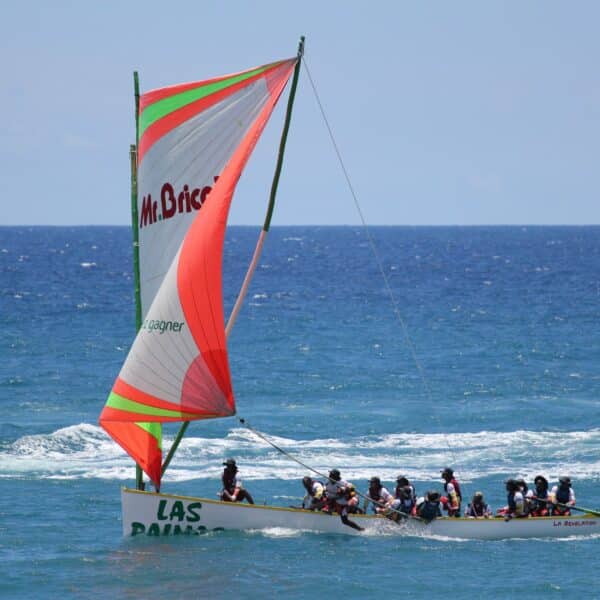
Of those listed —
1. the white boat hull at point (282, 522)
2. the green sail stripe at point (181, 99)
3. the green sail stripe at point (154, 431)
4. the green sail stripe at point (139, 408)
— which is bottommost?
the white boat hull at point (282, 522)

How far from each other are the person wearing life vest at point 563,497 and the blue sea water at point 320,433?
2.86 feet

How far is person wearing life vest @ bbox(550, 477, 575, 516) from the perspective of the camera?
33156 mm

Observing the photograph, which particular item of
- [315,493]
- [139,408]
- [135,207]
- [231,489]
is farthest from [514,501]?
[135,207]

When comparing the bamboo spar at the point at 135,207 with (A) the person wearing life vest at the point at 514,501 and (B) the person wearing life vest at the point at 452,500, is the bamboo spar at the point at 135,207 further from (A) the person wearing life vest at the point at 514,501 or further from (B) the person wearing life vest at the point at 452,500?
(A) the person wearing life vest at the point at 514,501

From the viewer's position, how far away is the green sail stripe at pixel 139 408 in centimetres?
2903

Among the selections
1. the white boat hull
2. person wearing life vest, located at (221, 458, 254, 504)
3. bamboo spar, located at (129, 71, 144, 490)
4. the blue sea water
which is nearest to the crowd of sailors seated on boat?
person wearing life vest, located at (221, 458, 254, 504)

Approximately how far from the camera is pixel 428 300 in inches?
4114

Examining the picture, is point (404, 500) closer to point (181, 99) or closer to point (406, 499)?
point (406, 499)

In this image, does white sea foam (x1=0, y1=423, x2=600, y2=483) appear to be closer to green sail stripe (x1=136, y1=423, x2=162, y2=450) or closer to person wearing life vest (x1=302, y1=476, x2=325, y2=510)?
person wearing life vest (x1=302, y1=476, x2=325, y2=510)

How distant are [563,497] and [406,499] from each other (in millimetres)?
4084

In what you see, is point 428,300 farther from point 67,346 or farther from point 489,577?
point 489,577

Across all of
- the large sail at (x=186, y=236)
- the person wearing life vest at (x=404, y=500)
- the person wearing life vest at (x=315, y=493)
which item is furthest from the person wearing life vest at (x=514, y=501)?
the large sail at (x=186, y=236)

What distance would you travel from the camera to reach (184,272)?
2898 centimetres

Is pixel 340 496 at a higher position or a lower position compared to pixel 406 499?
higher
